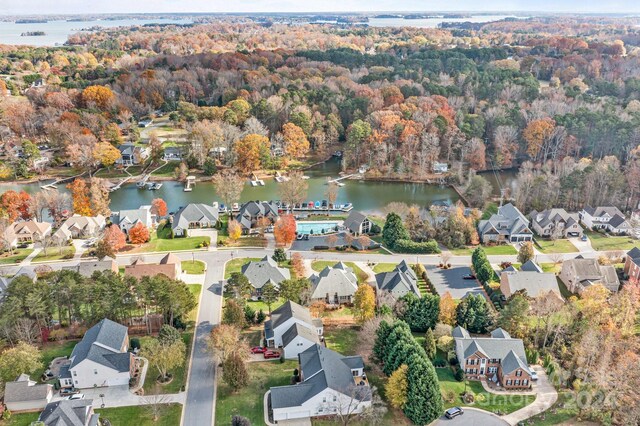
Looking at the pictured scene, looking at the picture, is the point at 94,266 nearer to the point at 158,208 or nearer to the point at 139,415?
the point at 158,208

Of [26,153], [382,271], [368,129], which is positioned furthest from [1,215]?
[368,129]

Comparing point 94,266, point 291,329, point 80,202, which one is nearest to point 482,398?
point 291,329

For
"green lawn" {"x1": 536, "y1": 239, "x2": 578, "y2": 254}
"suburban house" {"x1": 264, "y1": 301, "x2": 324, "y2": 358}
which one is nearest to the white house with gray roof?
"suburban house" {"x1": 264, "y1": 301, "x2": 324, "y2": 358}

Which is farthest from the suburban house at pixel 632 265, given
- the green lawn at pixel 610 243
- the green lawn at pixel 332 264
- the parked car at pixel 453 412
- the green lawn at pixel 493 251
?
the parked car at pixel 453 412

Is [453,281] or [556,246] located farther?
[556,246]

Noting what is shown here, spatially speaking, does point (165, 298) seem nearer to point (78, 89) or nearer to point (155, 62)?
point (78, 89)

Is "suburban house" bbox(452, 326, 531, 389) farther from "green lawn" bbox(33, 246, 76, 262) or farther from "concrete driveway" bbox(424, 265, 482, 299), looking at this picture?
"green lawn" bbox(33, 246, 76, 262)
